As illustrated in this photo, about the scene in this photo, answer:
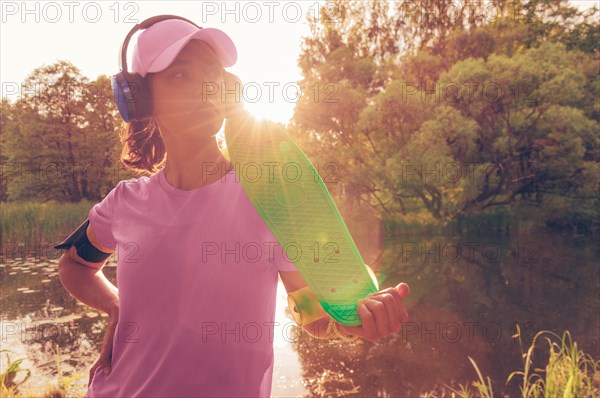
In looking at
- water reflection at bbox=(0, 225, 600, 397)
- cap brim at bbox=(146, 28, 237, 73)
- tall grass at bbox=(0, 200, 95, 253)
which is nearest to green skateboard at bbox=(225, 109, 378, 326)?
cap brim at bbox=(146, 28, 237, 73)

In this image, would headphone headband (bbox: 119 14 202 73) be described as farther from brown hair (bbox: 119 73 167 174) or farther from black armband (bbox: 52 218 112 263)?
black armband (bbox: 52 218 112 263)

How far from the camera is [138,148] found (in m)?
1.42

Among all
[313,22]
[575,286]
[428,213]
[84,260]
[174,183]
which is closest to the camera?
[174,183]

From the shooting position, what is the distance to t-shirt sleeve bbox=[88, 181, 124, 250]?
1.20 m

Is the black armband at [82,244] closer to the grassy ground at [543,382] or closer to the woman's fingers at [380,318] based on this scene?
the woman's fingers at [380,318]

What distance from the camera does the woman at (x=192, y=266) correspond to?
3.18 feet

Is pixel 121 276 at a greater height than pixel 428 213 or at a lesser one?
greater

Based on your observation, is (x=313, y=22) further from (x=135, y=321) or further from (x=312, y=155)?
(x=135, y=321)

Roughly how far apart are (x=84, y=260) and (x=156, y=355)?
0.46 meters

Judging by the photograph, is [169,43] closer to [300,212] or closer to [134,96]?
[134,96]

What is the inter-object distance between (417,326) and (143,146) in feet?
22.4

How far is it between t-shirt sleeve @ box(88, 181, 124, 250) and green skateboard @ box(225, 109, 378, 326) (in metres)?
0.36

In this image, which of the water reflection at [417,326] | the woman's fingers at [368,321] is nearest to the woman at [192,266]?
the woman's fingers at [368,321]

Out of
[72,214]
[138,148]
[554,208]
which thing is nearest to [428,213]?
[554,208]
